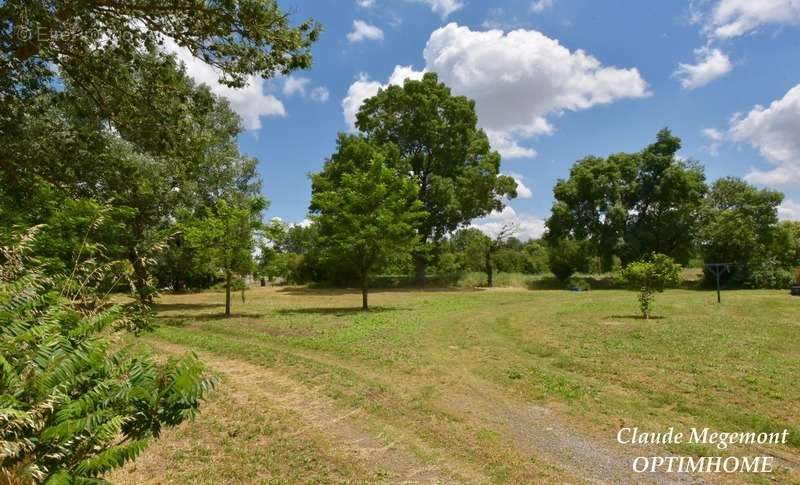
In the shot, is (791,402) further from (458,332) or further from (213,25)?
(213,25)

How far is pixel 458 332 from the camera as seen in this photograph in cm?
1436

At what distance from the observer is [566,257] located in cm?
4147

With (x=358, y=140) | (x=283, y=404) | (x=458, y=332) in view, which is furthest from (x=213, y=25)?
(x=358, y=140)

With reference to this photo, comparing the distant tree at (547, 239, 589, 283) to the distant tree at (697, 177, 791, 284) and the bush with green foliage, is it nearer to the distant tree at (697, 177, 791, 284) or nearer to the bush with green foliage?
the distant tree at (697, 177, 791, 284)

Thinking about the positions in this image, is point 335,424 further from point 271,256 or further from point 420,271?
point 420,271

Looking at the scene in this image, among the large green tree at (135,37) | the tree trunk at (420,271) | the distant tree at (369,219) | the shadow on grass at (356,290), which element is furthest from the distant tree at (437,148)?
the large green tree at (135,37)

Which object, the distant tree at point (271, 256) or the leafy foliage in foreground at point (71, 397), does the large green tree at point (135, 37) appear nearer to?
the leafy foliage in foreground at point (71, 397)

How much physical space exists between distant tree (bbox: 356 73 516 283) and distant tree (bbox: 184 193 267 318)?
20.2 metres

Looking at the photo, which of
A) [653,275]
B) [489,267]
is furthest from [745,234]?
[653,275]

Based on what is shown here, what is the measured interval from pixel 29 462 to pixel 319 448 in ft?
11.4

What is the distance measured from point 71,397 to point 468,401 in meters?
5.68

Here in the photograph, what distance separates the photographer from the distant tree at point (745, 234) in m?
37.9

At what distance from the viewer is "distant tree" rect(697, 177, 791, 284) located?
37875 mm

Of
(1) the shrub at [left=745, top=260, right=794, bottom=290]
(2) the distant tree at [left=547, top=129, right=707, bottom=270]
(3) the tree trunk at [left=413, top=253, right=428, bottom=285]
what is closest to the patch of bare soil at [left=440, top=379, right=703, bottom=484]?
(3) the tree trunk at [left=413, top=253, right=428, bottom=285]
